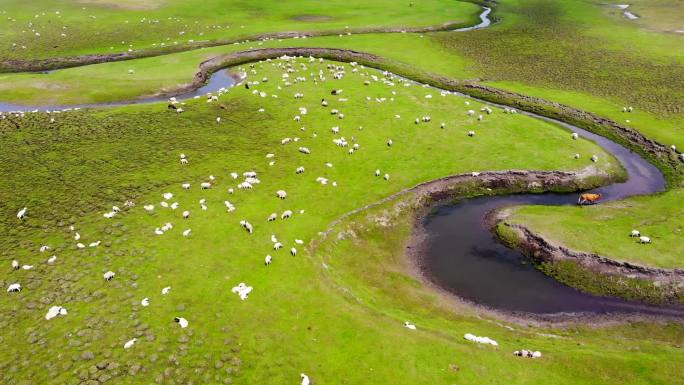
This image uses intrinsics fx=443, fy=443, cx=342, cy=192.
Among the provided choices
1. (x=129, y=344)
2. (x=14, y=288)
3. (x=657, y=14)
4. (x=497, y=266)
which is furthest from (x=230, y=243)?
(x=657, y=14)

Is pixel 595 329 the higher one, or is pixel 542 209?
pixel 542 209

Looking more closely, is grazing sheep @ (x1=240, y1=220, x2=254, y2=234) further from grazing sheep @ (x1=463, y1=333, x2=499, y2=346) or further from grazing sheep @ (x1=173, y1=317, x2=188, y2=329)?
grazing sheep @ (x1=463, y1=333, x2=499, y2=346)

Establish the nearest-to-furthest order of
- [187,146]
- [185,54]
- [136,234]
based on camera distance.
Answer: [136,234]
[187,146]
[185,54]

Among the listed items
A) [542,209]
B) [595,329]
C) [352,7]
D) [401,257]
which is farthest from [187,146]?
[352,7]

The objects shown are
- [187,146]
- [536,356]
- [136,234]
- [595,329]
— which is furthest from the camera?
[187,146]

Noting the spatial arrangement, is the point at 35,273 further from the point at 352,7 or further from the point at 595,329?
the point at 352,7

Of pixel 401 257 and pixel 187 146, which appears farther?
pixel 187 146

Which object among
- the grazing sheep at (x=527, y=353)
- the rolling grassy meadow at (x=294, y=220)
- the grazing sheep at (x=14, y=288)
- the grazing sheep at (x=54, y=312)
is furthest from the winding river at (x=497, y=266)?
the grazing sheep at (x=14, y=288)
